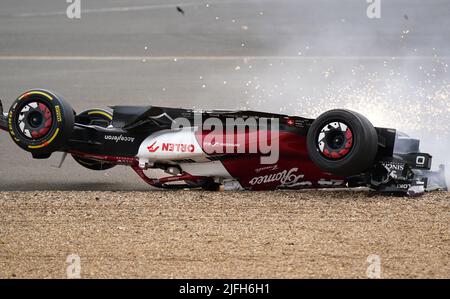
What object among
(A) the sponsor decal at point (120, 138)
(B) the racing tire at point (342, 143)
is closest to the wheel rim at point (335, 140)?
(B) the racing tire at point (342, 143)

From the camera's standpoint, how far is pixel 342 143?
8.91 m

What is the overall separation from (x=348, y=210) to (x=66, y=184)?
10.5 ft

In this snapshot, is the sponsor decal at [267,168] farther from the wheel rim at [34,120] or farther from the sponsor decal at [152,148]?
the wheel rim at [34,120]

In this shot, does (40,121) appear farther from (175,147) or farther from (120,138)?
(175,147)

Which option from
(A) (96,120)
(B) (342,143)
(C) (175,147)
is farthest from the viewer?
(A) (96,120)

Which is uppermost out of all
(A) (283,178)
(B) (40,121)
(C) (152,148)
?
(B) (40,121)

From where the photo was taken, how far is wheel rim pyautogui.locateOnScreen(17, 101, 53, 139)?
9453mm

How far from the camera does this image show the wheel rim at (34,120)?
945 cm

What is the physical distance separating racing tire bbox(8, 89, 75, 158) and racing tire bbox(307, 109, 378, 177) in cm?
232

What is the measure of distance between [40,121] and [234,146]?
6.12 ft

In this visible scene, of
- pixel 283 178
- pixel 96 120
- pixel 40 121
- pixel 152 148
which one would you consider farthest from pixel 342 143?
pixel 40 121

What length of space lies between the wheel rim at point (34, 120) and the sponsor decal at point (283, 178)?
6.61 feet

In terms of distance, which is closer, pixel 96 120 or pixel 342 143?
pixel 342 143

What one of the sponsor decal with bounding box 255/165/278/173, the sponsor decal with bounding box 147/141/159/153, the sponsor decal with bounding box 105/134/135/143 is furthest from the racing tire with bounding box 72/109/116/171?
the sponsor decal with bounding box 255/165/278/173
